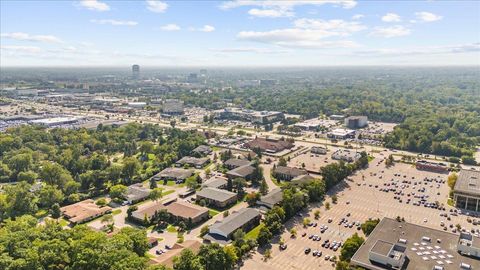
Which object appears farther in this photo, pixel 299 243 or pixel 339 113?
pixel 339 113

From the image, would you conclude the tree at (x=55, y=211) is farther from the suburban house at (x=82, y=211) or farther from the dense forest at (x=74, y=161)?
the dense forest at (x=74, y=161)

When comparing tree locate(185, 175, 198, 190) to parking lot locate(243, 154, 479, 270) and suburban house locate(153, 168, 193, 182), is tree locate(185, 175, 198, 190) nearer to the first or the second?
suburban house locate(153, 168, 193, 182)

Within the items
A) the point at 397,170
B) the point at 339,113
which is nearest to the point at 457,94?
the point at 339,113

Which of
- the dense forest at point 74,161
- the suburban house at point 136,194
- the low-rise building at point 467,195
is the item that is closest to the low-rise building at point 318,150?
the dense forest at point 74,161

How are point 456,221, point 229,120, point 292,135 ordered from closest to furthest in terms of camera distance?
point 456,221, point 292,135, point 229,120

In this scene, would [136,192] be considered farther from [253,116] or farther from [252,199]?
[253,116]

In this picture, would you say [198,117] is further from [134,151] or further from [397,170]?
[397,170]

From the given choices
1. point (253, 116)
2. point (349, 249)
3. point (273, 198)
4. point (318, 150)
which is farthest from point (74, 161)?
point (253, 116)
